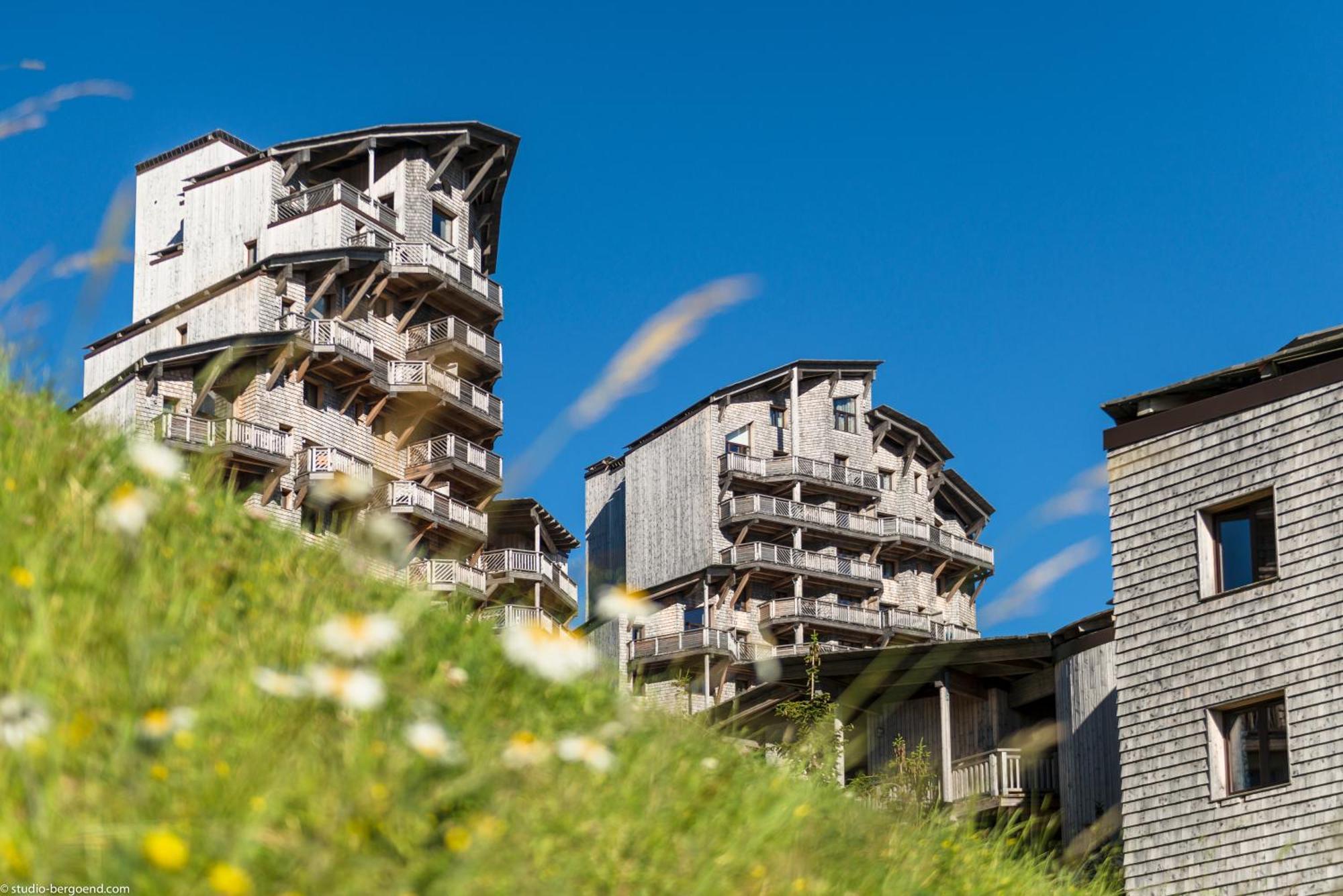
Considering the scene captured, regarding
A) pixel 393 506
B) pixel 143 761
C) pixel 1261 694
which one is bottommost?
pixel 143 761

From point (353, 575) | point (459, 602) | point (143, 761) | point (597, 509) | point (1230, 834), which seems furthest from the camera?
point (597, 509)

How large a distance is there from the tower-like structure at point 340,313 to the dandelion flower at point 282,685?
135ft

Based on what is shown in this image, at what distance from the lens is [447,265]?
53406 millimetres

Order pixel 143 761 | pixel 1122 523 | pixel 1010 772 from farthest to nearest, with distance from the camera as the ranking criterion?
pixel 1010 772, pixel 1122 523, pixel 143 761

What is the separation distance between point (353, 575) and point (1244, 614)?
49.6ft

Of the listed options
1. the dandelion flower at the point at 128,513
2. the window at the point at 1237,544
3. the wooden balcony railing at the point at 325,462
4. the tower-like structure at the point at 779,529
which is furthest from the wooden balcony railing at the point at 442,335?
the dandelion flower at the point at 128,513

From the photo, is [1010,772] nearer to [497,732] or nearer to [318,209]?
[497,732]

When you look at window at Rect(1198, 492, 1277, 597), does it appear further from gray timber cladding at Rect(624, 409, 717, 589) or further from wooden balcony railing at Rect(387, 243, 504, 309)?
gray timber cladding at Rect(624, 409, 717, 589)

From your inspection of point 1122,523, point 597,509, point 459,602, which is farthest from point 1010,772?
point 597,509

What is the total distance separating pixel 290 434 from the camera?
46750 mm

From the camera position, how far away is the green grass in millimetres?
3705

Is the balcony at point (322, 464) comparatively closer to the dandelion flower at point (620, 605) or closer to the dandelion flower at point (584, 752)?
the dandelion flower at point (620, 605)

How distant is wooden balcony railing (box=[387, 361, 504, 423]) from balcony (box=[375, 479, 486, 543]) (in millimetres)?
2977

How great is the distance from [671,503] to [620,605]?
60.7 meters
